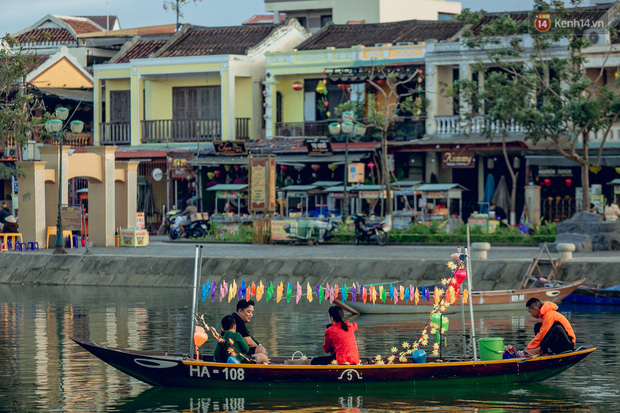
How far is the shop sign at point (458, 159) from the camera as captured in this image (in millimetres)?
44250

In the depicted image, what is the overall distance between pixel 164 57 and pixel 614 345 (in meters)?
32.6

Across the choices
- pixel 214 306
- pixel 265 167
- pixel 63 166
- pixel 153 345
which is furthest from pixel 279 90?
pixel 153 345

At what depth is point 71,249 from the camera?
36.2m

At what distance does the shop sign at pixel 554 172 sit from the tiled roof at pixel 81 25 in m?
27.9

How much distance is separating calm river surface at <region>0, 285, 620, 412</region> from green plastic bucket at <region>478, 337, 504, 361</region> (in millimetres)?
469

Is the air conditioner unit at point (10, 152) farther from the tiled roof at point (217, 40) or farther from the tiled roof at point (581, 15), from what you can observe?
the tiled roof at point (581, 15)

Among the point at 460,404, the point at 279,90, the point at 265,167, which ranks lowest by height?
the point at 460,404

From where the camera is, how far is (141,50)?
175ft

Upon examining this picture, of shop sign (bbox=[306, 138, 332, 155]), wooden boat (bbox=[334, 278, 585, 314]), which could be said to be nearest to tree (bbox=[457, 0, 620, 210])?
shop sign (bbox=[306, 138, 332, 155])

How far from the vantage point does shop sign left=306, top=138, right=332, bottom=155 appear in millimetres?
45875

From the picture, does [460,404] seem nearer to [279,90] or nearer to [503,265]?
[503,265]

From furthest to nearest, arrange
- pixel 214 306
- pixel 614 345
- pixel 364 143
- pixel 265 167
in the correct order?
pixel 364 143 < pixel 265 167 < pixel 214 306 < pixel 614 345

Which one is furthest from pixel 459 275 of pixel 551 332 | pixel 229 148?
pixel 229 148

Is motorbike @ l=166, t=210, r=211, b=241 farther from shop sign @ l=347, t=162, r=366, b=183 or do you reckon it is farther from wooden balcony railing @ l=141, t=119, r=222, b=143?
wooden balcony railing @ l=141, t=119, r=222, b=143
